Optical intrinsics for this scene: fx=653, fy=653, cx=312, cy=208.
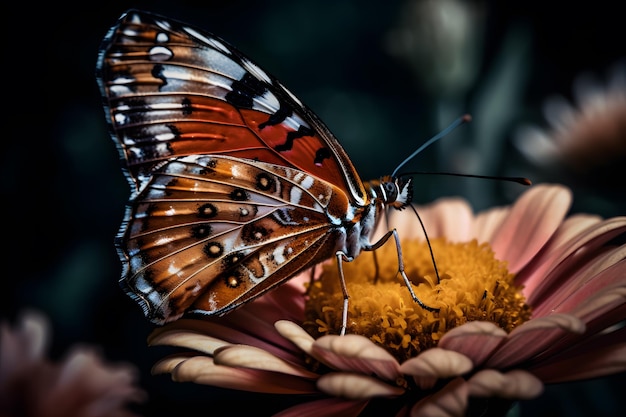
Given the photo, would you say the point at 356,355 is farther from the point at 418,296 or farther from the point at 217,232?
the point at 217,232

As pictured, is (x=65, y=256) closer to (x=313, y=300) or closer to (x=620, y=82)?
(x=313, y=300)

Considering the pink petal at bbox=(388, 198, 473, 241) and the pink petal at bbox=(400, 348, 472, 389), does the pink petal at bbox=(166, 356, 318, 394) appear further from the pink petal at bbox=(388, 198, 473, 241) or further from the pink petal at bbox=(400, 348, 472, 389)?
the pink petal at bbox=(388, 198, 473, 241)

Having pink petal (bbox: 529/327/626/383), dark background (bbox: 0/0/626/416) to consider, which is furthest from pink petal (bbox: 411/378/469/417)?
dark background (bbox: 0/0/626/416)

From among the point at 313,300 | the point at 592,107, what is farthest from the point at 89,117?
the point at 592,107

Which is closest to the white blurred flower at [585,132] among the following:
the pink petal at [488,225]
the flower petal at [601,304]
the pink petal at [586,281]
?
the pink petal at [488,225]

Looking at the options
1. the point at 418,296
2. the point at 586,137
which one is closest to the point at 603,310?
the point at 418,296

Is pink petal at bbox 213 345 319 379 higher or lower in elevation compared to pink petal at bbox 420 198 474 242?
lower
